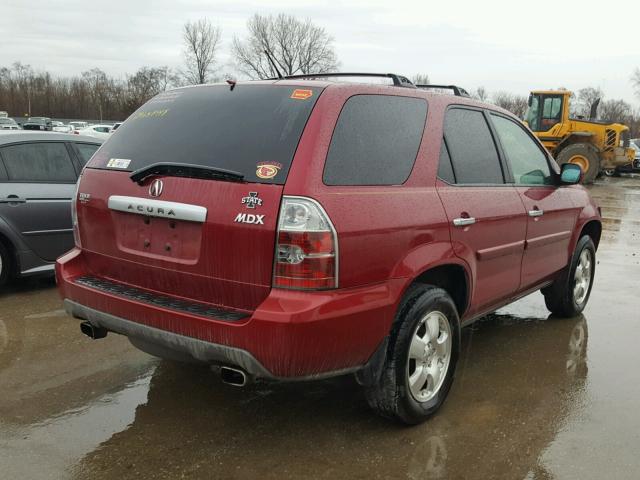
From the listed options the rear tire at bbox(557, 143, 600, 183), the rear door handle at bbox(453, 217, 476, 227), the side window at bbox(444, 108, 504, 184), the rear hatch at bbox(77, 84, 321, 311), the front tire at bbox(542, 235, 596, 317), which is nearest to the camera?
the rear hatch at bbox(77, 84, 321, 311)

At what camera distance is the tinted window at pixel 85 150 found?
6.23 metres

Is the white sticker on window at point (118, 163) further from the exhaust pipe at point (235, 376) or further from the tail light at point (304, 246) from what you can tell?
the exhaust pipe at point (235, 376)

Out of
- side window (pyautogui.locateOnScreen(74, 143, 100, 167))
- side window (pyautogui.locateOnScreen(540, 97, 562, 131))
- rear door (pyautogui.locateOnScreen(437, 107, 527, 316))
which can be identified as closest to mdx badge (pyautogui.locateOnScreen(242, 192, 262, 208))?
rear door (pyautogui.locateOnScreen(437, 107, 527, 316))

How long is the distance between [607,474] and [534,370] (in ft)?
4.26

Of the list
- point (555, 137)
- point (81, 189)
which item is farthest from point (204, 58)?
point (81, 189)

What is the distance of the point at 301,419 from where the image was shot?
3.33 meters

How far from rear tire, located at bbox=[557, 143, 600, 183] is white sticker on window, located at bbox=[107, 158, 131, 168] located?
19916mm

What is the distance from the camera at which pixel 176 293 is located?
289 cm

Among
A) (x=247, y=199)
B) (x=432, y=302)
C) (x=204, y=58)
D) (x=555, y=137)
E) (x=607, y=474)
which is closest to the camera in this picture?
(x=247, y=199)

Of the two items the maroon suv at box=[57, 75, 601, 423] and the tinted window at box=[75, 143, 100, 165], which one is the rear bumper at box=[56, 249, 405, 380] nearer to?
the maroon suv at box=[57, 75, 601, 423]

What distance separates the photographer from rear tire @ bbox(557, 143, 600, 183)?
67.6 ft

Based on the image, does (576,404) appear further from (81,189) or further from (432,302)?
(81,189)

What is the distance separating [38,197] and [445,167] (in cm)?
415

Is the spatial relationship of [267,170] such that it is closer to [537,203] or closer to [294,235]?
[294,235]
